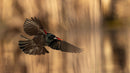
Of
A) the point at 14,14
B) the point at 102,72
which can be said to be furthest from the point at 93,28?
the point at 14,14

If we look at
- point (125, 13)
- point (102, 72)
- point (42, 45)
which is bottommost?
point (102, 72)

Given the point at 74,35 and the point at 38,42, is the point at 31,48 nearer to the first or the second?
the point at 38,42

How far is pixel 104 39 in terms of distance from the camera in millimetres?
838

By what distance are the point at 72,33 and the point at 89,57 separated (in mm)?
112

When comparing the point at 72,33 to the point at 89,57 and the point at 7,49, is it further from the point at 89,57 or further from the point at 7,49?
the point at 7,49

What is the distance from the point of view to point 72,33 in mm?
830

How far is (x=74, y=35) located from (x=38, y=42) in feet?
0.45

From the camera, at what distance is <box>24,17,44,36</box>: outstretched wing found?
2.66 ft

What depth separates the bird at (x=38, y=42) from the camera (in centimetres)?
81

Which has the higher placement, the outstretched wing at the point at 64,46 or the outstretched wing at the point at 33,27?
the outstretched wing at the point at 33,27

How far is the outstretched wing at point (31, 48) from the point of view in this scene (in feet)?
2.66

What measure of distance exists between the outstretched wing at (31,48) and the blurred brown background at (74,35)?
0.02 m

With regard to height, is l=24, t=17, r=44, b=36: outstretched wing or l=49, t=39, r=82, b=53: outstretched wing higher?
l=24, t=17, r=44, b=36: outstretched wing

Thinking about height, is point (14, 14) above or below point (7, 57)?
above
